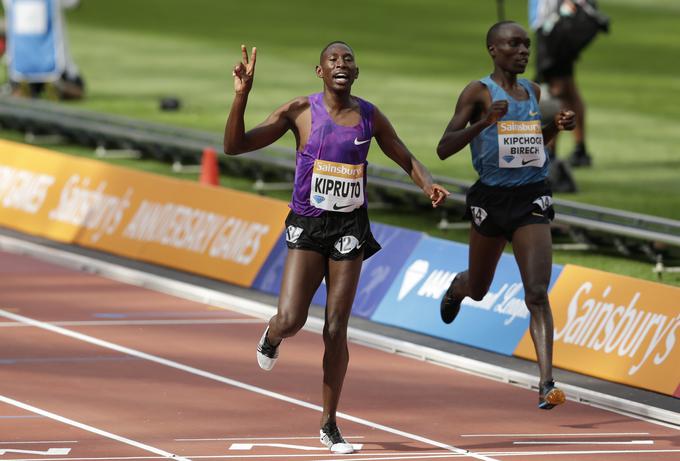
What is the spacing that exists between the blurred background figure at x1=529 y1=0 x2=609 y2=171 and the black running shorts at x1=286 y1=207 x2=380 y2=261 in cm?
1083

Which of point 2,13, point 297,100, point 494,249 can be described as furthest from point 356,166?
point 2,13

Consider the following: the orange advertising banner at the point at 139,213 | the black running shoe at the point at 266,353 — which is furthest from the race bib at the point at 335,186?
the orange advertising banner at the point at 139,213

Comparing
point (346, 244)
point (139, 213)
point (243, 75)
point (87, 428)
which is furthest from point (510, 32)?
point (139, 213)

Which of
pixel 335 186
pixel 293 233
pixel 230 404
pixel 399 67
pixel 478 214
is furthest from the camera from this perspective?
pixel 399 67

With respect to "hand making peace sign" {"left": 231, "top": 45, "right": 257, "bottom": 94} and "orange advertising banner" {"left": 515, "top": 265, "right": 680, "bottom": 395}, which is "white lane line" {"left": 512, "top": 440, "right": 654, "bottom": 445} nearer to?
"orange advertising banner" {"left": 515, "top": 265, "right": 680, "bottom": 395}

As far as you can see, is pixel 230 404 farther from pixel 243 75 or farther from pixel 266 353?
pixel 243 75

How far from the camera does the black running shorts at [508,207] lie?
12141 mm

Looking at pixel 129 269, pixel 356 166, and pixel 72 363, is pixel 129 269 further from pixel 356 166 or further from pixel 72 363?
pixel 356 166

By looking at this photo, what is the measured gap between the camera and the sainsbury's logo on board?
42.1 ft

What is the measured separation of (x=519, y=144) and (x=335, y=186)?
184 cm

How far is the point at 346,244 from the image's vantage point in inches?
425

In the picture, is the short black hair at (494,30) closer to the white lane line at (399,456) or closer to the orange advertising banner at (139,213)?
the white lane line at (399,456)

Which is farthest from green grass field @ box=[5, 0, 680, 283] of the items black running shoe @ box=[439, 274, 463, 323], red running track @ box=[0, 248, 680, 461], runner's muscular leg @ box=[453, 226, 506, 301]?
red running track @ box=[0, 248, 680, 461]

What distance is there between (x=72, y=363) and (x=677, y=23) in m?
30.7
